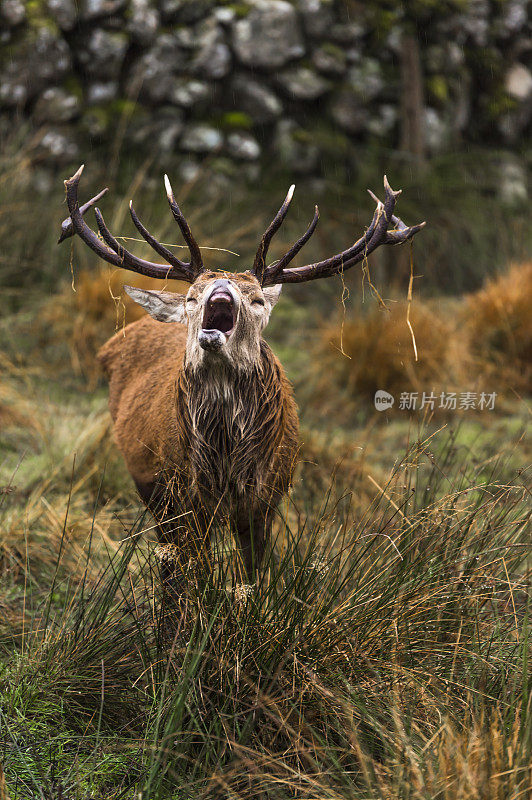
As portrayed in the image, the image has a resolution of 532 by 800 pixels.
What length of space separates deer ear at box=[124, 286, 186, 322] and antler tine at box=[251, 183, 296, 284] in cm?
32

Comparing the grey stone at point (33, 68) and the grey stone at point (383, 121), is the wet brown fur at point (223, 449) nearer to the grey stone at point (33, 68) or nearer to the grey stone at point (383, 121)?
the grey stone at point (33, 68)

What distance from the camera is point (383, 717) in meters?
2.51

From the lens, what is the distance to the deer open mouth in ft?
9.08

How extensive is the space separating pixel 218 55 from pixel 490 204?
3832mm

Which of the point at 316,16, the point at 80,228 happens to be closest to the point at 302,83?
the point at 316,16

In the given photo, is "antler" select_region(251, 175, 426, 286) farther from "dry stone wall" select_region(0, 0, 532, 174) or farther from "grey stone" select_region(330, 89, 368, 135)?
"grey stone" select_region(330, 89, 368, 135)

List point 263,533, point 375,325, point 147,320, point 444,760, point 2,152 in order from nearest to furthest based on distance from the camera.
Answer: point 444,760
point 263,533
point 147,320
point 375,325
point 2,152

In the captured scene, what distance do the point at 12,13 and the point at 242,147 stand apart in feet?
9.59

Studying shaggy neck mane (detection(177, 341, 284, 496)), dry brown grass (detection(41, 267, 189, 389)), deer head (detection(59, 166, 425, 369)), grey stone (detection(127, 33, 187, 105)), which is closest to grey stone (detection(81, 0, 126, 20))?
grey stone (detection(127, 33, 187, 105))

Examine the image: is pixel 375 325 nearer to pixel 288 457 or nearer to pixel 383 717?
pixel 288 457

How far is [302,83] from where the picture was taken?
35.1 ft

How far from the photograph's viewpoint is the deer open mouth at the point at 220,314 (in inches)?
109

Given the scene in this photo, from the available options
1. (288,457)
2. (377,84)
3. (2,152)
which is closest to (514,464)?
(288,457)

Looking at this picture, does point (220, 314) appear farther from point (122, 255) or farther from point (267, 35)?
point (267, 35)
